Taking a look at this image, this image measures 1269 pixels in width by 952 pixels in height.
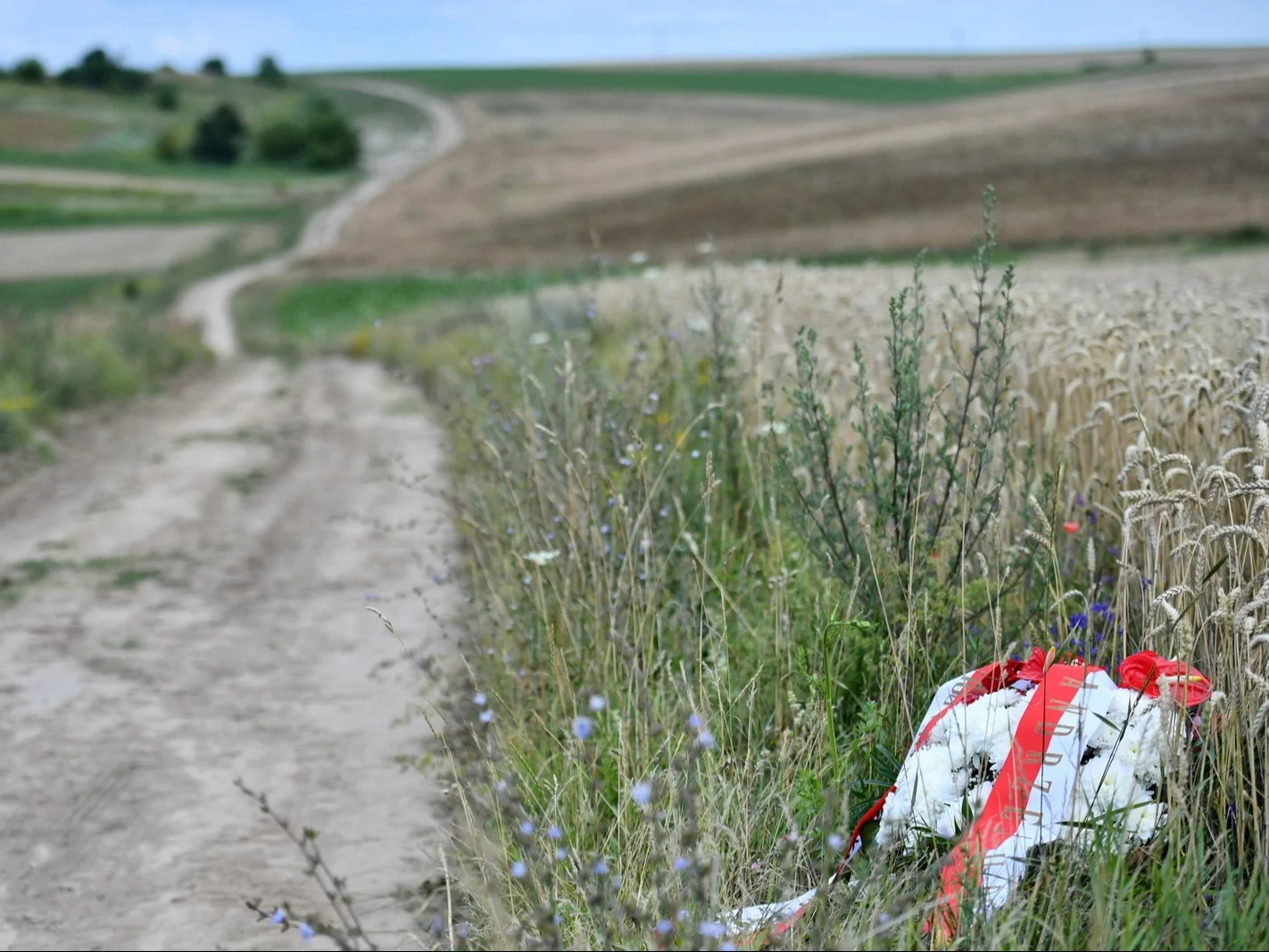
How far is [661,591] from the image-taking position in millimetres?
4145

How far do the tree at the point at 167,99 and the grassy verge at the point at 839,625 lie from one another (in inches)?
3048

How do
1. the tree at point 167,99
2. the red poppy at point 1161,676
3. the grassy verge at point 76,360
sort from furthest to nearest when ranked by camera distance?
1. the tree at point 167,99
2. the grassy verge at point 76,360
3. the red poppy at point 1161,676

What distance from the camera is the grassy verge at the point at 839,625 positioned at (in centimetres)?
241

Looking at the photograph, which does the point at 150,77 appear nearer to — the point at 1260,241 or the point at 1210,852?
the point at 1260,241

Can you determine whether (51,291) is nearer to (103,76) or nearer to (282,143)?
(282,143)

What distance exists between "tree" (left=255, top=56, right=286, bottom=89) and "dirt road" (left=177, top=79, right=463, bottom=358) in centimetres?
518

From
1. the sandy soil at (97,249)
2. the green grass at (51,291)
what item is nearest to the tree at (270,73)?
the sandy soil at (97,249)

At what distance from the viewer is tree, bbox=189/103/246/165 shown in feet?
224

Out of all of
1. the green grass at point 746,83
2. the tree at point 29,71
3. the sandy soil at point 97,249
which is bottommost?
the sandy soil at point 97,249

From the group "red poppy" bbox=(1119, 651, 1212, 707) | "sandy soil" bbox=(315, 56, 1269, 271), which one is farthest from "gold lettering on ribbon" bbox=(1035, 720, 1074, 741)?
"sandy soil" bbox=(315, 56, 1269, 271)

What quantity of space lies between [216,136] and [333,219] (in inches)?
789

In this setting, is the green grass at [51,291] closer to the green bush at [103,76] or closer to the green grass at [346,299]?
the green grass at [346,299]

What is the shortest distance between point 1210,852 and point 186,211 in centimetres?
5380

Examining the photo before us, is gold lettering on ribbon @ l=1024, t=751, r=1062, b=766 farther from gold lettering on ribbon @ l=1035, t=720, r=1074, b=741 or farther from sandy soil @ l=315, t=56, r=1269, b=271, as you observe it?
sandy soil @ l=315, t=56, r=1269, b=271
